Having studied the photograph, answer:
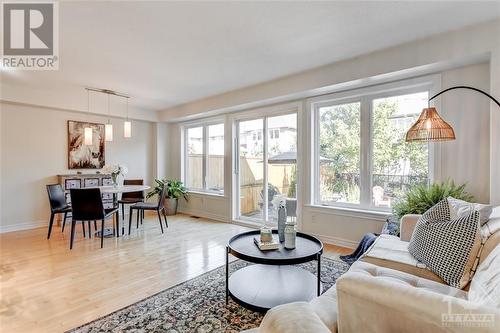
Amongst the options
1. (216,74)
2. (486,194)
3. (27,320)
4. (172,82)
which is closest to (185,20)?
(216,74)

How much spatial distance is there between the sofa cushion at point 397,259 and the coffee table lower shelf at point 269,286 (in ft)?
1.78

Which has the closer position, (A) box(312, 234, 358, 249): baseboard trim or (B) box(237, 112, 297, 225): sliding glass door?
(A) box(312, 234, 358, 249): baseboard trim

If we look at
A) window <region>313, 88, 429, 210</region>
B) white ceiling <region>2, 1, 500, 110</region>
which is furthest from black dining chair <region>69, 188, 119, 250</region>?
window <region>313, 88, 429, 210</region>

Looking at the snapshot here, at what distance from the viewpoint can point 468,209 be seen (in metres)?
1.91

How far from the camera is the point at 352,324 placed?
110cm

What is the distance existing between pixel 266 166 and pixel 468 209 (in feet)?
10.8

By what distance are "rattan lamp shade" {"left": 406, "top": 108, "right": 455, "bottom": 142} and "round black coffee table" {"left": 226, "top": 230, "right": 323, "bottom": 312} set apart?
4.87ft

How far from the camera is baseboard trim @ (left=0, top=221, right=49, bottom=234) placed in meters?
4.58

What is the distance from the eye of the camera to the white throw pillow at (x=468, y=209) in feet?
5.85

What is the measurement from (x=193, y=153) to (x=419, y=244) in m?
5.32

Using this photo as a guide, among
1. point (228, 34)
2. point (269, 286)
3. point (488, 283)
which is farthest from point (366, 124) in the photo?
point (488, 283)

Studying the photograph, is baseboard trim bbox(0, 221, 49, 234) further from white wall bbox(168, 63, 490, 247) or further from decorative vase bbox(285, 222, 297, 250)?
white wall bbox(168, 63, 490, 247)

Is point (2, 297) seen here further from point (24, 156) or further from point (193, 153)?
point (193, 153)

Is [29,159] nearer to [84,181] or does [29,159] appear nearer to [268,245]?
[84,181]
